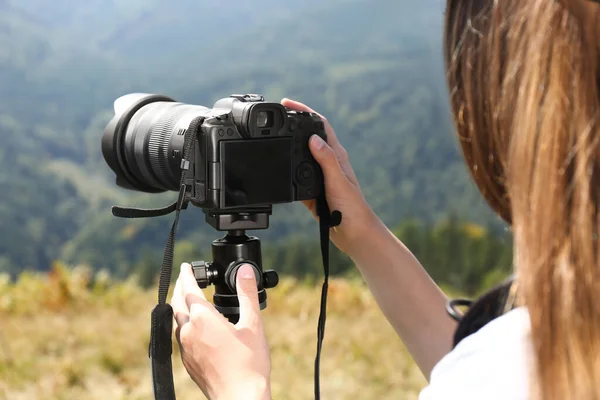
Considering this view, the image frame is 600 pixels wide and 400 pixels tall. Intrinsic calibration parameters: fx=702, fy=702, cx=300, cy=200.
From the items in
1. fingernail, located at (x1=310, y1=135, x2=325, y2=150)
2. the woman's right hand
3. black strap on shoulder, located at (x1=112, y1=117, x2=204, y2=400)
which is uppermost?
fingernail, located at (x1=310, y1=135, x2=325, y2=150)

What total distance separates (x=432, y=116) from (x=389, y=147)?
2132 millimetres

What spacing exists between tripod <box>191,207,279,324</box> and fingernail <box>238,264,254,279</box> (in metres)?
0.07

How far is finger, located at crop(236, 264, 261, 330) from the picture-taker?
0.81m

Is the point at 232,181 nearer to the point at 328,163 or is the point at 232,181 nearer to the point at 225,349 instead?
the point at 328,163

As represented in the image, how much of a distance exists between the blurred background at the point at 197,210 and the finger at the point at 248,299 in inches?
12.0

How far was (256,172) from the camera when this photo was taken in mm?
1019

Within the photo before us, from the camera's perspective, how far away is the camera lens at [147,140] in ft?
3.64

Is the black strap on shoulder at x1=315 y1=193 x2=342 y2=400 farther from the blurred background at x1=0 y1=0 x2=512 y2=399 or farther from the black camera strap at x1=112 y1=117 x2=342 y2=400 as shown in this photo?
the blurred background at x1=0 y1=0 x2=512 y2=399

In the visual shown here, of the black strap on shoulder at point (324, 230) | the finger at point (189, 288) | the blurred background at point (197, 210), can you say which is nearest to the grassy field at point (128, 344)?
the blurred background at point (197, 210)

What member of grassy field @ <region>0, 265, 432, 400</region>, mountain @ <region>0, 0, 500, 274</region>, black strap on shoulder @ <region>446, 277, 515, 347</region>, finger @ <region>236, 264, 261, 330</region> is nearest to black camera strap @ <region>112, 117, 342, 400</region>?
finger @ <region>236, 264, 261, 330</region>

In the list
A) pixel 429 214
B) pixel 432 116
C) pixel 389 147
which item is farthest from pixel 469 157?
pixel 432 116

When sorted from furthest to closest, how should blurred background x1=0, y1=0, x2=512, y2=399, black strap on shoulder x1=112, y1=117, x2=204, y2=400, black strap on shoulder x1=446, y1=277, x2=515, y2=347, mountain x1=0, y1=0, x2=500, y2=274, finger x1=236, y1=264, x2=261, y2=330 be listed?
1. mountain x1=0, y1=0, x2=500, y2=274
2. blurred background x1=0, y1=0, x2=512, y2=399
3. black strap on shoulder x1=112, y1=117, x2=204, y2=400
4. finger x1=236, y1=264, x2=261, y2=330
5. black strap on shoulder x1=446, y1=277, x2=515, y2=347

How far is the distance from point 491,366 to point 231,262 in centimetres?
55

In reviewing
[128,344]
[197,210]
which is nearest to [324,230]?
[128,344]
